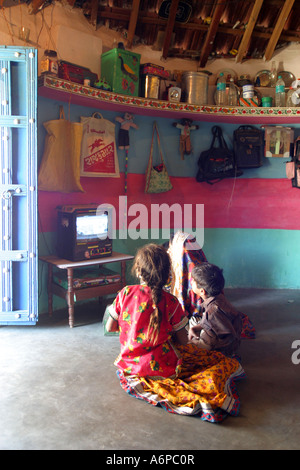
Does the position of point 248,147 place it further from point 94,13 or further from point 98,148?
point 94,13

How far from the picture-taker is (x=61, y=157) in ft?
13.9

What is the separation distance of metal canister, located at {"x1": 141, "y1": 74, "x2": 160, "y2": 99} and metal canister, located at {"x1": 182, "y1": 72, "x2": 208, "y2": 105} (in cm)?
43

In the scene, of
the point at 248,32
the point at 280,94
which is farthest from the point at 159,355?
the point at 248,32

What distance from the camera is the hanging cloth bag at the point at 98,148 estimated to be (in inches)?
181

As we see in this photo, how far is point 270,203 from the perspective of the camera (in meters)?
5.73

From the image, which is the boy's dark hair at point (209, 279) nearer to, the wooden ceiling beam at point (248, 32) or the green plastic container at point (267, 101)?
the green plastic container at point (267, 101)

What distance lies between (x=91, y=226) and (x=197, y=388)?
7.11ft

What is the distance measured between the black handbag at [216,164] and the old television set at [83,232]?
1.63 m

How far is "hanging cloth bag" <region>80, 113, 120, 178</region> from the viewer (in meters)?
4.60

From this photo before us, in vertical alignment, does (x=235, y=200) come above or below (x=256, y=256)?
above

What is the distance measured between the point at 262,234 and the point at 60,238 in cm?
286

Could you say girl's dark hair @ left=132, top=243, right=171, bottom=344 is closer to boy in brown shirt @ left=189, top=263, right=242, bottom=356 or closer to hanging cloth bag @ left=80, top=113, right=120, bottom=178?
boy in brown shirt @ left=189, top=263, right=242, bottom=356

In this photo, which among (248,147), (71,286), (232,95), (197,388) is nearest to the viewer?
(197,388)
